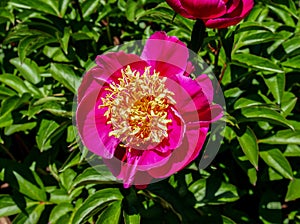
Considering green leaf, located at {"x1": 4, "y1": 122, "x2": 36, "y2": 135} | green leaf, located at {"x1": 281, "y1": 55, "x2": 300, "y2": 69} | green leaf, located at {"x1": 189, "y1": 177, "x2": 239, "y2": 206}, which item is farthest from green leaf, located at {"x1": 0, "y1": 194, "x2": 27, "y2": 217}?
green leaf, located at {"x1": 281, "y1": 55, "x2": 300, "y2": 69}

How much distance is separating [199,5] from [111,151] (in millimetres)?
415

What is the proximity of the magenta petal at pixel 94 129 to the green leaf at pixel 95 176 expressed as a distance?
0.22m

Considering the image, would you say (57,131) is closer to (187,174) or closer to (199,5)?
(187,174)

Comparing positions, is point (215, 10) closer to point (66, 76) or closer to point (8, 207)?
point (66, 76)

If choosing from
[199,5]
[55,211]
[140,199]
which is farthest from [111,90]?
[55,211]

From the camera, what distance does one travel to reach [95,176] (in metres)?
1.50

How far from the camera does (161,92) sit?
1.21m

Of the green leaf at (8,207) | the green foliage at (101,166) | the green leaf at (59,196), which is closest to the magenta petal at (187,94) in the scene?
the green foliage at (101,166)

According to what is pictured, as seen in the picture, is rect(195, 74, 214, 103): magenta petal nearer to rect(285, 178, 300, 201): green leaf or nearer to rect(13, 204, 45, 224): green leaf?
rect(285, 178, 300, 201): green leaf

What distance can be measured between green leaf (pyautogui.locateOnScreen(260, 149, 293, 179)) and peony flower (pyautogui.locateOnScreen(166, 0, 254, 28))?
62 cm

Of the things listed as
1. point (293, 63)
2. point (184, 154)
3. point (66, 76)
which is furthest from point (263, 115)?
point (66, 76)

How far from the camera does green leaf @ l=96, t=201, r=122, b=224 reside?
1.46 meters

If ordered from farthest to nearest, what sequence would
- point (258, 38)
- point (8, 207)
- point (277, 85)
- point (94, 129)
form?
Answer: point (8, 207) < point (277, 85) < point (258, 38) < point (94, 129)

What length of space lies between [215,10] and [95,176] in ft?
2.07
